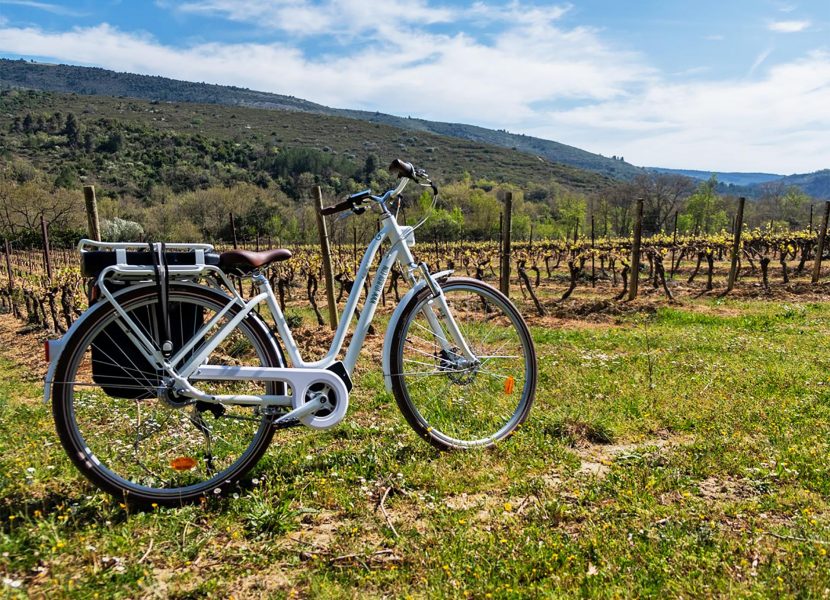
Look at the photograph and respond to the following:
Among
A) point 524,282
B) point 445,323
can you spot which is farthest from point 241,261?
point 524,282

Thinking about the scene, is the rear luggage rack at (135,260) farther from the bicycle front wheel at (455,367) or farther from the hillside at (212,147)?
the hillside at (212,147)

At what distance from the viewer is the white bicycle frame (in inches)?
102

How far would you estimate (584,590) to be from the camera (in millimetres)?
2021

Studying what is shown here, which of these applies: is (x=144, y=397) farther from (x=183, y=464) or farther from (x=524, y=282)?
(x=524, y=282)

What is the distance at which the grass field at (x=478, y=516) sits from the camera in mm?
2062

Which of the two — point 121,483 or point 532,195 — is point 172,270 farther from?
point 532,195

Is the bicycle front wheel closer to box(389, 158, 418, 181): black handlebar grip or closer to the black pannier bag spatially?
box(389, 158, 418, 181): black handlebar grip

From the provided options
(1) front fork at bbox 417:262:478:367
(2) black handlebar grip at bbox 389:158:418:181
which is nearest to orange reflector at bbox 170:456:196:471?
(1) front fork at bbox 417:262:478:367

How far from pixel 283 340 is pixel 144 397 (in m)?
0.71

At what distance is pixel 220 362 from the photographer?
3498 mm

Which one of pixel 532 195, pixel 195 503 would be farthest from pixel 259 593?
pixel 532 195

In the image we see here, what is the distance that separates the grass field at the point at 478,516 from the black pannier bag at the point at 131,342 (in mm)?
545

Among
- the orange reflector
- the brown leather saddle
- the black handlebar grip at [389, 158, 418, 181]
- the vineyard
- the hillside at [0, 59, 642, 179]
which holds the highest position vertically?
the hillside at [0, 59, 642, 179]

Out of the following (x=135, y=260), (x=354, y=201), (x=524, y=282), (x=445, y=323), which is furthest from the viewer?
(x=524, y=282)
